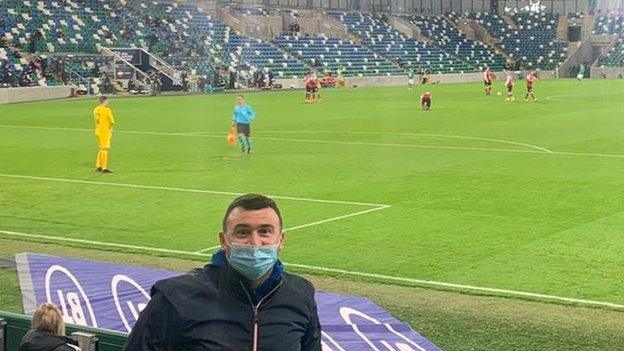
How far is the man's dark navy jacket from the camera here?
4320 mm

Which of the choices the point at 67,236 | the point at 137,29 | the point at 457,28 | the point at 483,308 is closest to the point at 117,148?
the point at 67,236

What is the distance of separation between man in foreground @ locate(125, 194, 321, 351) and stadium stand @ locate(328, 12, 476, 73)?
88.5 meters

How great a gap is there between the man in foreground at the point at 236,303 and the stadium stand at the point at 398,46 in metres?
88.5

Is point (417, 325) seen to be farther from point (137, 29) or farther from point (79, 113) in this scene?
→ point (137, 29)

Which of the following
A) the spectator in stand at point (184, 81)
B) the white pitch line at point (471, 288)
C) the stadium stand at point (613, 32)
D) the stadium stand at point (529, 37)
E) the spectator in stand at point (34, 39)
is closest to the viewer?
the white pitch line at point (471, 288)

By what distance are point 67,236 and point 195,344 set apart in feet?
40.9

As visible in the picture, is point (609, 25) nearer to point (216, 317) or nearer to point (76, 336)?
point (76, 336)

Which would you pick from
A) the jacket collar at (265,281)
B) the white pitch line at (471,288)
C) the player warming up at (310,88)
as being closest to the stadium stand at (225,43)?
the player warming up at (310,88)

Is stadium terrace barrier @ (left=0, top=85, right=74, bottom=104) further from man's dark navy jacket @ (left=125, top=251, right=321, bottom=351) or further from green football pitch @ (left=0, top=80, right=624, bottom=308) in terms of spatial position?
man's dark navy jacket @ (left=125, top=251, right=321, bottom=351)

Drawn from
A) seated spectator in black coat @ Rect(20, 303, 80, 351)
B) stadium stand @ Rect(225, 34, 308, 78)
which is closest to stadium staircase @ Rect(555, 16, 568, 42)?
stadium stand @ Rect(225, 34, 308, 78)

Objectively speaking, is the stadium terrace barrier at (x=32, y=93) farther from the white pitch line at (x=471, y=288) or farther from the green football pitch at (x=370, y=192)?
the white pitch line at (x=471, y=288)

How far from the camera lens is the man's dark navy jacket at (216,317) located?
4320 millimetres

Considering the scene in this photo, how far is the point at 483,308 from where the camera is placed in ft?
37.9

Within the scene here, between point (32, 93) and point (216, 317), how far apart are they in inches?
2215
